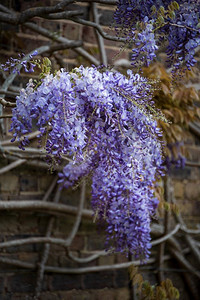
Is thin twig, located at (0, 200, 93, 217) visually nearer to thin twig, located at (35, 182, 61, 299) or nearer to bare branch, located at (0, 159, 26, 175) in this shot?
thin twig, located at (35, 182, 61, 299)

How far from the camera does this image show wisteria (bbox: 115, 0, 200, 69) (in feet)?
3.97

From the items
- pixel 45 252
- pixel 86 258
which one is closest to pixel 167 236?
pixel 86 258

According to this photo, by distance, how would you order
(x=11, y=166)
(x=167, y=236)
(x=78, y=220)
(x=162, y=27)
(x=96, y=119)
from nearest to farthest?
(x=96, y=119) → (x=162, y=27) → (x=11, y=166) → (x=78, y=220) → (x=167, y=236)

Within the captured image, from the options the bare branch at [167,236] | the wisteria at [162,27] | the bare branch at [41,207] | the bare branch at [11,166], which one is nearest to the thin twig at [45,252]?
the bare branch at [41,207]

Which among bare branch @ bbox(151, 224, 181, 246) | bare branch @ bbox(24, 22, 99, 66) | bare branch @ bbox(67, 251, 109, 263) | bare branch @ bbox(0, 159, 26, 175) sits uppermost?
bare branch @ bbox(24, 22, 99, 66)

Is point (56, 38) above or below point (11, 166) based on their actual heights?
above

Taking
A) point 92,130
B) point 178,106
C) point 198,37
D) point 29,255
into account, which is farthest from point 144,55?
point 29,255

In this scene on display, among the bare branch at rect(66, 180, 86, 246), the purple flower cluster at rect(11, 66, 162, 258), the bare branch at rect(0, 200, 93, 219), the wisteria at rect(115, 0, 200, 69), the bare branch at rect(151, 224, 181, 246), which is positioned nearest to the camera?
the purple flower cluster at rect(11, 66, 162, 258)

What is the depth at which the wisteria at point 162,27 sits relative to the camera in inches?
47.6

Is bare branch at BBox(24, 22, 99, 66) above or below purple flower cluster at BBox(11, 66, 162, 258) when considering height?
above

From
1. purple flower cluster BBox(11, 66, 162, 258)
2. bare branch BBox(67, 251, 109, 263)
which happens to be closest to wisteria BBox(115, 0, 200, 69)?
purple flower cluster BBox(11, 66, 162, 258)

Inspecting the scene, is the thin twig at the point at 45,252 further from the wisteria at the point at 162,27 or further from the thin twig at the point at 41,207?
the wisteria at the point at 162,27

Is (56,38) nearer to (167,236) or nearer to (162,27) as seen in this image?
(162,27)

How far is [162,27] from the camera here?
1270 mm
